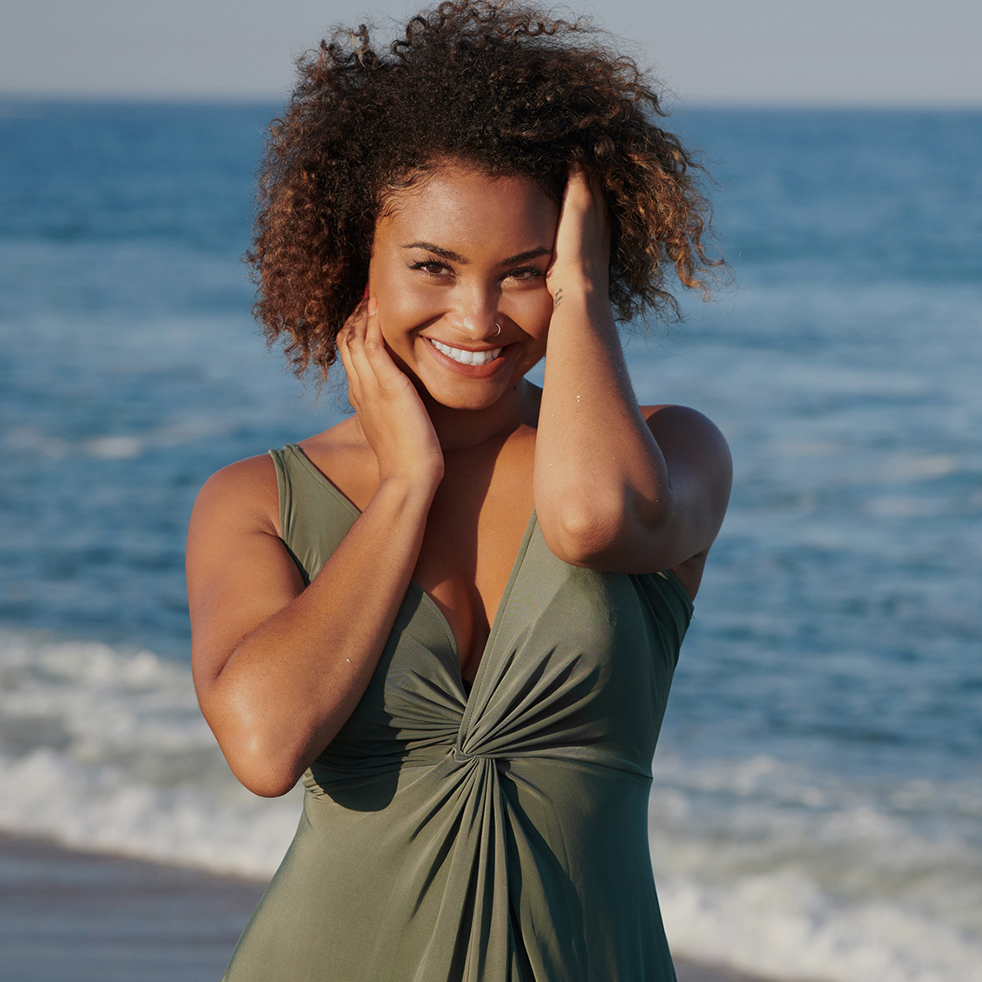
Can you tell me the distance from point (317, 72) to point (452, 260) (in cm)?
47

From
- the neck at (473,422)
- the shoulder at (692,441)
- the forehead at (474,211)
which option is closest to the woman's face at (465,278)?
the forehead at (474,211)

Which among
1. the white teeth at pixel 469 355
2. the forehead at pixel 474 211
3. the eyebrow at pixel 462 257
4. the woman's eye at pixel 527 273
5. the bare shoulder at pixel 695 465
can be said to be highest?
the forehead at pixel 474 211

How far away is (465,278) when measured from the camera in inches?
71.7

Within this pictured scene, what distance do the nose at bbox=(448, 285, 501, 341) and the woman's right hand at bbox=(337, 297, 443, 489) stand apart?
0.15m

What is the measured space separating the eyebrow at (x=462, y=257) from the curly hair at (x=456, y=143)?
9cm

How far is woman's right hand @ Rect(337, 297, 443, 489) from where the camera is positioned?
6.16ft

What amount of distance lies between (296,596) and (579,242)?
26.2 inches

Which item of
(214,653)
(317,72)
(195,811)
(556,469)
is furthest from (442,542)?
(195,811)

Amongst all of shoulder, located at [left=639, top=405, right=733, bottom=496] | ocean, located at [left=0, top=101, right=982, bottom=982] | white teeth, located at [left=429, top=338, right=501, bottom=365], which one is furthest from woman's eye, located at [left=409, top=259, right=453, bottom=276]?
ocean, located at [left=0, top=101, right=982, bottom=982]

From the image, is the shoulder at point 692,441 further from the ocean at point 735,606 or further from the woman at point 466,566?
Result: the ocean at point 735,606

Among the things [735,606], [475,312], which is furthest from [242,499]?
[735,606]

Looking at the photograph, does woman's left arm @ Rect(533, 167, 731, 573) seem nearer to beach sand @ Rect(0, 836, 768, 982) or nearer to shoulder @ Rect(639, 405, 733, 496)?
shoulder @ Rect(639, 405, 733, 496)

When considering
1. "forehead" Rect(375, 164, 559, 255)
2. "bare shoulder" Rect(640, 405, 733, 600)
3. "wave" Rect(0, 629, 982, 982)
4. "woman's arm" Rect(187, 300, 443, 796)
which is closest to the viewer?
"woman's arm" Rect(187, 300, 443, 796)

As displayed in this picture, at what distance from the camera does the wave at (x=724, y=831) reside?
4.61 m
